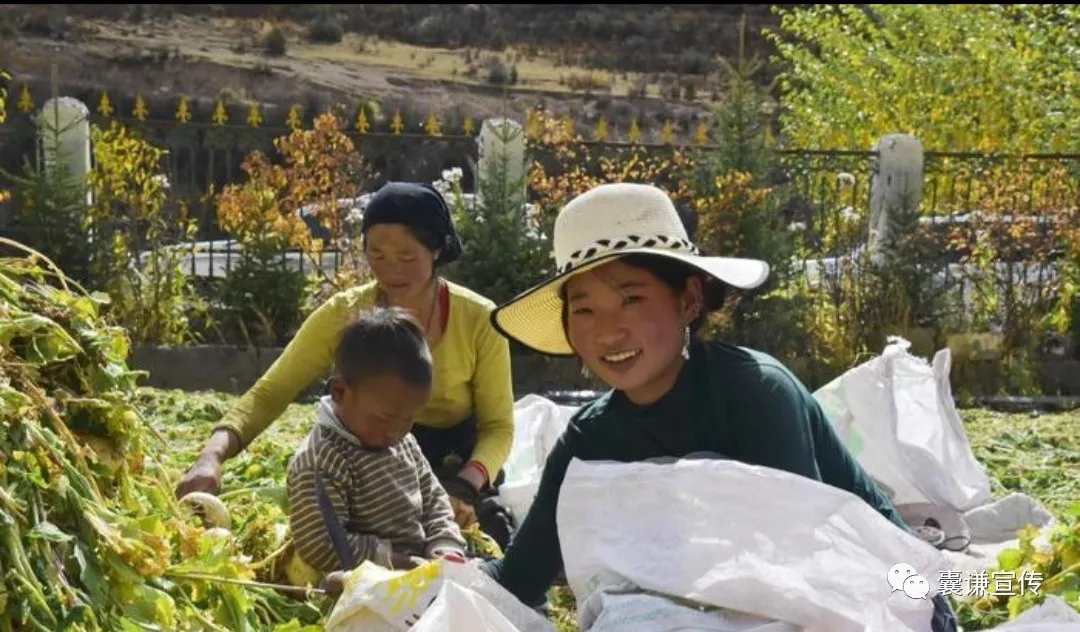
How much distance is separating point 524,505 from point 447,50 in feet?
95.0

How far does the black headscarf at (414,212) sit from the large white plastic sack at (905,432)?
4.29ft

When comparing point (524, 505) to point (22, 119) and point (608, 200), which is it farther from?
point (22, 119)

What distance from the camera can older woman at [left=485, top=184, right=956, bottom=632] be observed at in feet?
8.34

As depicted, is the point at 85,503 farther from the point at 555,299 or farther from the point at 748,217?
the point at 748,217

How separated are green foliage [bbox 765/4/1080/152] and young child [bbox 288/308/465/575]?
8.17m

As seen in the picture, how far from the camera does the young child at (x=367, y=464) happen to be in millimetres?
3084

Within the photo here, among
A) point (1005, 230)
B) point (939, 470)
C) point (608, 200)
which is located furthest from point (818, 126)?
point (608, 200)

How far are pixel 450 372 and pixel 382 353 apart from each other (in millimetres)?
945

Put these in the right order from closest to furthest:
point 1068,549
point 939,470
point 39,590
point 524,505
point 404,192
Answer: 1. point 39,590
2. point 1068,549
3. point 404,192
4. point 524,505
5. point 939,470

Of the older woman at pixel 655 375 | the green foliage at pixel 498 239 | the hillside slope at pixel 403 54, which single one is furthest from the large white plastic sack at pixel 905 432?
the hillside slope at pixel 403 54

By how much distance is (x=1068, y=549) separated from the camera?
343cm

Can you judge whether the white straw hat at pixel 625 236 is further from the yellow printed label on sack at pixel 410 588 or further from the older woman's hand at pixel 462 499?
the older woman's hand at pixel 462 499

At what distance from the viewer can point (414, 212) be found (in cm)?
374
